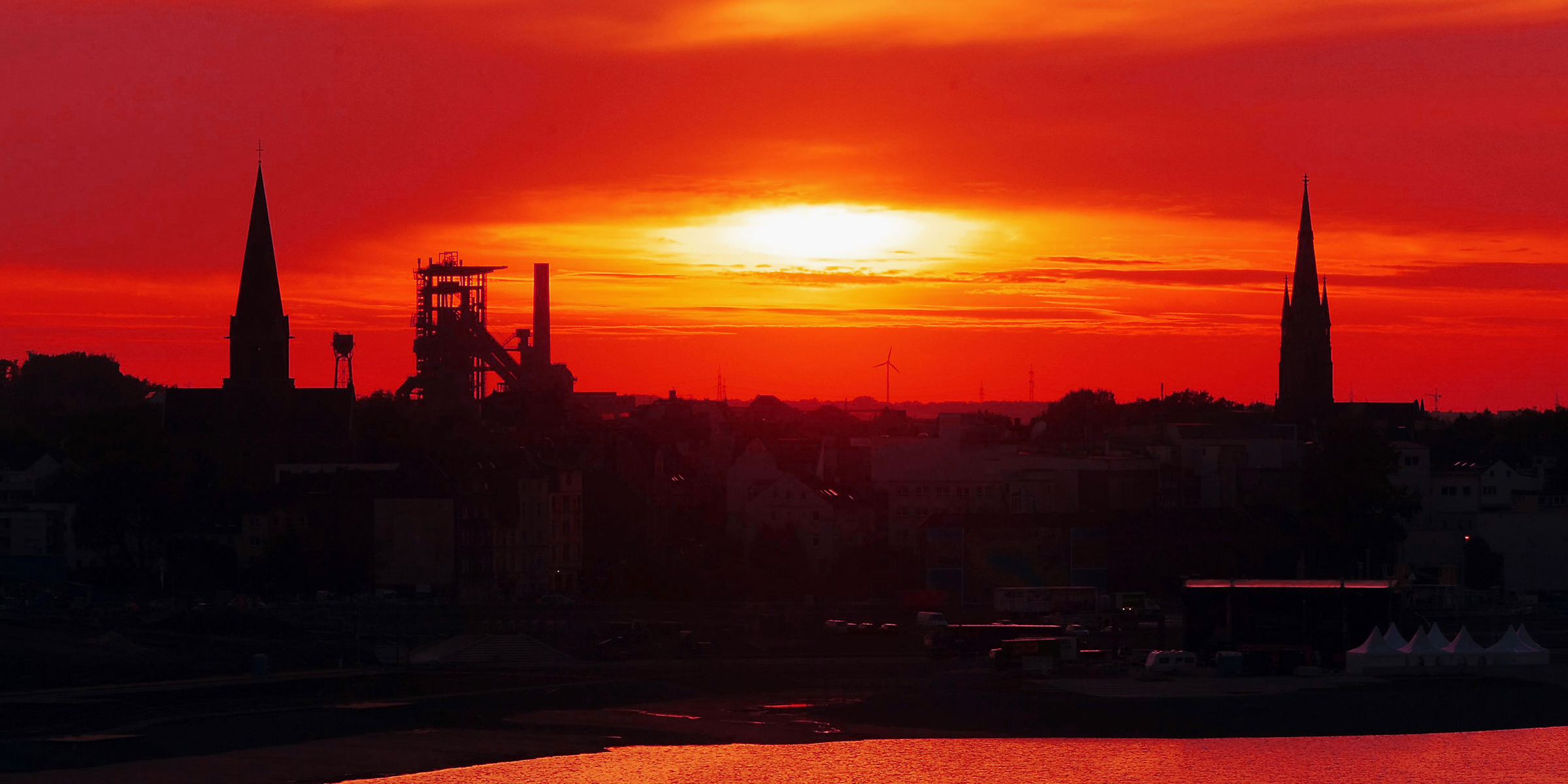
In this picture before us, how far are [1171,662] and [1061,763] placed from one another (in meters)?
17.4

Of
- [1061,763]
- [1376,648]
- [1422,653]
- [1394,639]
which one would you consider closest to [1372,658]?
[1376,648]

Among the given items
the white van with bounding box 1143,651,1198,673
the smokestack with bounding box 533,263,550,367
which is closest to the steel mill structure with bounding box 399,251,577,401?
the smokestack with bounding box 533,263,550,367

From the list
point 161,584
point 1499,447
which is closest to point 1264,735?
point 161,584

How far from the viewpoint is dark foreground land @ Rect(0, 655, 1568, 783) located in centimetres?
5944

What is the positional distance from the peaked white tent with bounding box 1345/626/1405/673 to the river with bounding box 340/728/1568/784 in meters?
13.2

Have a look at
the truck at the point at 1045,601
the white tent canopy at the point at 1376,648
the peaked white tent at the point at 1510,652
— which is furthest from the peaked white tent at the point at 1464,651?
the truck at the point at 1045,601

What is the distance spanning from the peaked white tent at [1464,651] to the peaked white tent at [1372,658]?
262 cm

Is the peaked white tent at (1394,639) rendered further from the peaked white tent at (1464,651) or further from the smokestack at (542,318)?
the smokestack at (542,318)

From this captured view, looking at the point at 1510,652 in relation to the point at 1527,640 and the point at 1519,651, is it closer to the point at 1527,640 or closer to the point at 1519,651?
the point at 1519,651

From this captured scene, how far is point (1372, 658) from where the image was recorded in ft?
260

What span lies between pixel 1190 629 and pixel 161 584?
194 feet

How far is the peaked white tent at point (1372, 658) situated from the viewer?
79.2 m

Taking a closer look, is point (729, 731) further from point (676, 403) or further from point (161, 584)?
point (676, 403)

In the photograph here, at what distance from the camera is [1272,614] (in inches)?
3273
